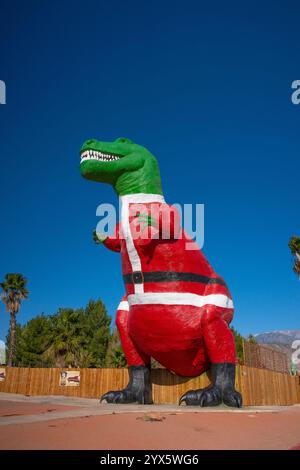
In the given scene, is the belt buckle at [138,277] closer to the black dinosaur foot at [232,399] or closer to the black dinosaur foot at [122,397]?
the black dinosaur foot at [122,397]

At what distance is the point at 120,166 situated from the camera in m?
7.66

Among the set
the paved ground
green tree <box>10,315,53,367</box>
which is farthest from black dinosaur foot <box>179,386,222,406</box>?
green tree <box>10,315,53,367</box>

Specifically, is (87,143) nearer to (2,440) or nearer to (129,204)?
(129,204)

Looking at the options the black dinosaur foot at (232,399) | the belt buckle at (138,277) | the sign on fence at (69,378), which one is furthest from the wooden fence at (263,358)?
the sign on fence at (69,378)

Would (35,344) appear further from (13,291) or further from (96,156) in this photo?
(96,156)

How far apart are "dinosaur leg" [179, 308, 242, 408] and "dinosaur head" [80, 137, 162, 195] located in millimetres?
2555

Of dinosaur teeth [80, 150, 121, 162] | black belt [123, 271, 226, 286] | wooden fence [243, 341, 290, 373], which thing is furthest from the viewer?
wooden fence [243, 341, 290, 373]

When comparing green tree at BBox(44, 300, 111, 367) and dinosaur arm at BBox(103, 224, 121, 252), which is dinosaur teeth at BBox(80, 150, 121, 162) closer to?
dinosaur arm at BBox(103, 224, 121, 252)

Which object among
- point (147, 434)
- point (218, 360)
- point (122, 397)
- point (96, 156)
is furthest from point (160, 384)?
point (147, 434)

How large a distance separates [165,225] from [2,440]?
14.7ft

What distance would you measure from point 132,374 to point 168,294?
1.86m

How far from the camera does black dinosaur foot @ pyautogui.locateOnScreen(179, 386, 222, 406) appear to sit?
661 cm

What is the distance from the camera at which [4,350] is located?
115ft
